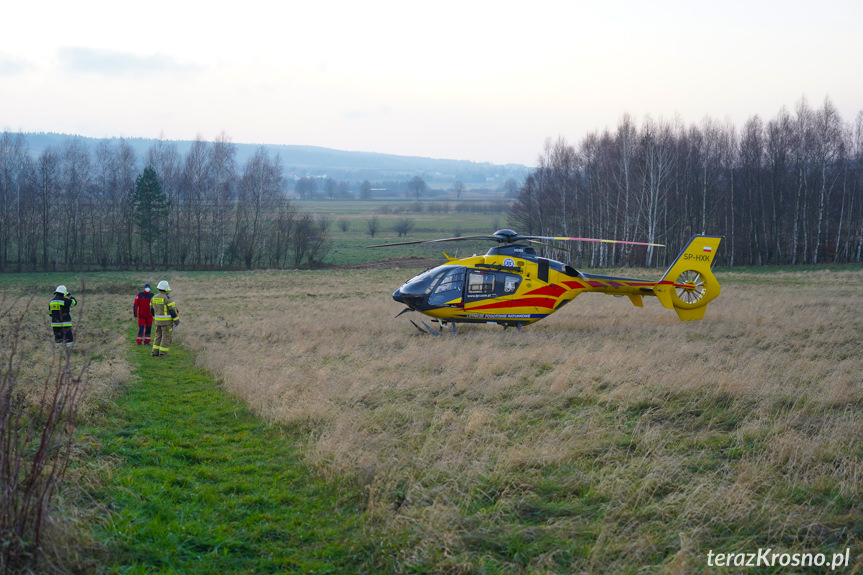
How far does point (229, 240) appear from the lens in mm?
53375

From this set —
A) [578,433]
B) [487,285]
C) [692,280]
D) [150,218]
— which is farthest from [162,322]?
[150,218]

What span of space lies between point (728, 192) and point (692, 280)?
116 ft

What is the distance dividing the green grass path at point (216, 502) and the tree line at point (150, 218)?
43071mm

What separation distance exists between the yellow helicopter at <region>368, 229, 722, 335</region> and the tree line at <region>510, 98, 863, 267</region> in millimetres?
28328

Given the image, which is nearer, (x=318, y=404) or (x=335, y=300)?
(x=318, y=404)

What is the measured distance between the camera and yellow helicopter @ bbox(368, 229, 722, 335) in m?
15.9

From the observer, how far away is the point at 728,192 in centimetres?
4838

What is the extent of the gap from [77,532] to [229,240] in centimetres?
5127

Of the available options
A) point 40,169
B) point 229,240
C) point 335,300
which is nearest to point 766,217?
point 335,300

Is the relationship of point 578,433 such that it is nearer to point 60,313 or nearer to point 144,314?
point 144,314

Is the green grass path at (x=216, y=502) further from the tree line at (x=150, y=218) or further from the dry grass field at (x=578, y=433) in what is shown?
the tree line at (x=150, y=218)

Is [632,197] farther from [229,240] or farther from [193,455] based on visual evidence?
[193,455]

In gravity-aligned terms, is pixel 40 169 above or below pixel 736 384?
above

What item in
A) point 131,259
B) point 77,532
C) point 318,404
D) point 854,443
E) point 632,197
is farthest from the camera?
point 131,259
